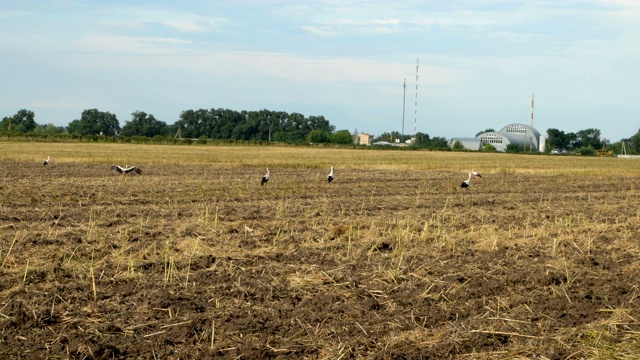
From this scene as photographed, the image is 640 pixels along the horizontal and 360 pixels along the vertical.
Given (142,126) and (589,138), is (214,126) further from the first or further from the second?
(589,138)

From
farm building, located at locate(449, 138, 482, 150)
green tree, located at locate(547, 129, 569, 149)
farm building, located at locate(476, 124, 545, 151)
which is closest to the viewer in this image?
farm building, located at locate(449, 138, 482, 150)

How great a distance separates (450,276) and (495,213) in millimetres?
7575

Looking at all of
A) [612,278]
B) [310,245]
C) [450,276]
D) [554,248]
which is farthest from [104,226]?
[612,278]

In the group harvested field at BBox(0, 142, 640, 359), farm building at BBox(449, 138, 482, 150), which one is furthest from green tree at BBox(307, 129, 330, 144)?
harvested field at BBox(0, 142, 640, 359)

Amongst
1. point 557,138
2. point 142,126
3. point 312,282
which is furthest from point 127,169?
point 557,138

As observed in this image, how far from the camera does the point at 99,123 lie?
133 metres

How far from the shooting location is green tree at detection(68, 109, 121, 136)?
132 m

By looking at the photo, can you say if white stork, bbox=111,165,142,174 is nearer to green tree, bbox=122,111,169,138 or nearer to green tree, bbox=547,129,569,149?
green tree, bbox=122,111,169,138

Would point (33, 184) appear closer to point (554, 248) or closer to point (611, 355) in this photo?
point (554, 248)

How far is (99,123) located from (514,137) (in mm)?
82322

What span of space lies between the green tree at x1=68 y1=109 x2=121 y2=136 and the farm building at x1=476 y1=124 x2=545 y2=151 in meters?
68.8

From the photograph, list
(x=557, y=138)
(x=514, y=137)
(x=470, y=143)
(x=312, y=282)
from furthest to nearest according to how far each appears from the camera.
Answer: (x=557, y=138) < (x=514, y=137) < (x=470, y=143) < (x=312, y=282)

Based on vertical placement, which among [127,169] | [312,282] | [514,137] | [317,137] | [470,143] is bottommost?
[312,282]

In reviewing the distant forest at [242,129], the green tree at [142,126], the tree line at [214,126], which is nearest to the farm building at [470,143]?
the distant forest at [242,129]
